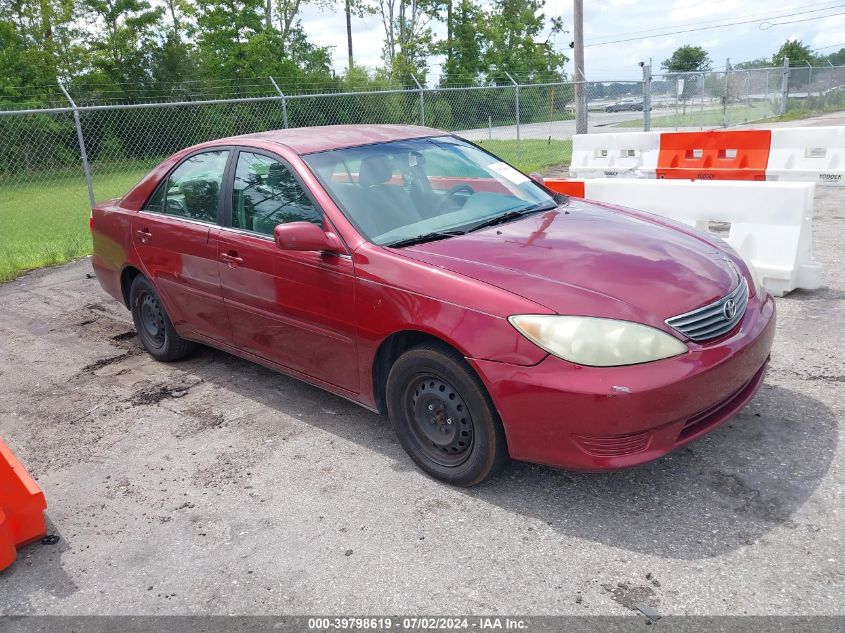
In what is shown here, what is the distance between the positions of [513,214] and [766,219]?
2.81m

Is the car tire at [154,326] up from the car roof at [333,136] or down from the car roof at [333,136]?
down

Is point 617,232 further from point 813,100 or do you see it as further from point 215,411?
point 813,100

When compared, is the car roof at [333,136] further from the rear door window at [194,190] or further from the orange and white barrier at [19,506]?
the orange and white barrier at [19,506]

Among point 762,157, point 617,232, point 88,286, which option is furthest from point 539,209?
point 762,157

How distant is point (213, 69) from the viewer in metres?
31.7

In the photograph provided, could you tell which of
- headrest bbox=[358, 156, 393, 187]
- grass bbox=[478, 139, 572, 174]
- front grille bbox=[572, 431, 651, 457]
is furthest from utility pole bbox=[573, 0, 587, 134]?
front grille bbox=[572, 431, 651, 457]

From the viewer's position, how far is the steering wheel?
3974 mm

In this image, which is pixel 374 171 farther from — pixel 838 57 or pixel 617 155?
pixel 838 57

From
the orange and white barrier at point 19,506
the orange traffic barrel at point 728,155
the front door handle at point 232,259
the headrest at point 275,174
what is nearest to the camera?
the orange and white barrier at point 19,506

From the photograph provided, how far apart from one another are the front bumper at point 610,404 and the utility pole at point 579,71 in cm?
1550

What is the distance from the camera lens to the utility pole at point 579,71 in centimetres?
1741

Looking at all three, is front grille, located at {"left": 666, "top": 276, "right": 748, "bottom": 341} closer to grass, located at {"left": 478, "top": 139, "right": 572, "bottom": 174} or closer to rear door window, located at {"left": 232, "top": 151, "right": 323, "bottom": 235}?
rear door window, located at {"left": 232, "top": 151, "right": 323, "bottom": 235}

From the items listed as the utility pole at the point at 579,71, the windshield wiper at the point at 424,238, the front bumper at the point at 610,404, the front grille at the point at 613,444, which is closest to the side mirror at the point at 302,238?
the windshield wiper at the point at 424,238

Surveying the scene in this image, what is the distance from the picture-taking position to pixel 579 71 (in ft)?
59.1
